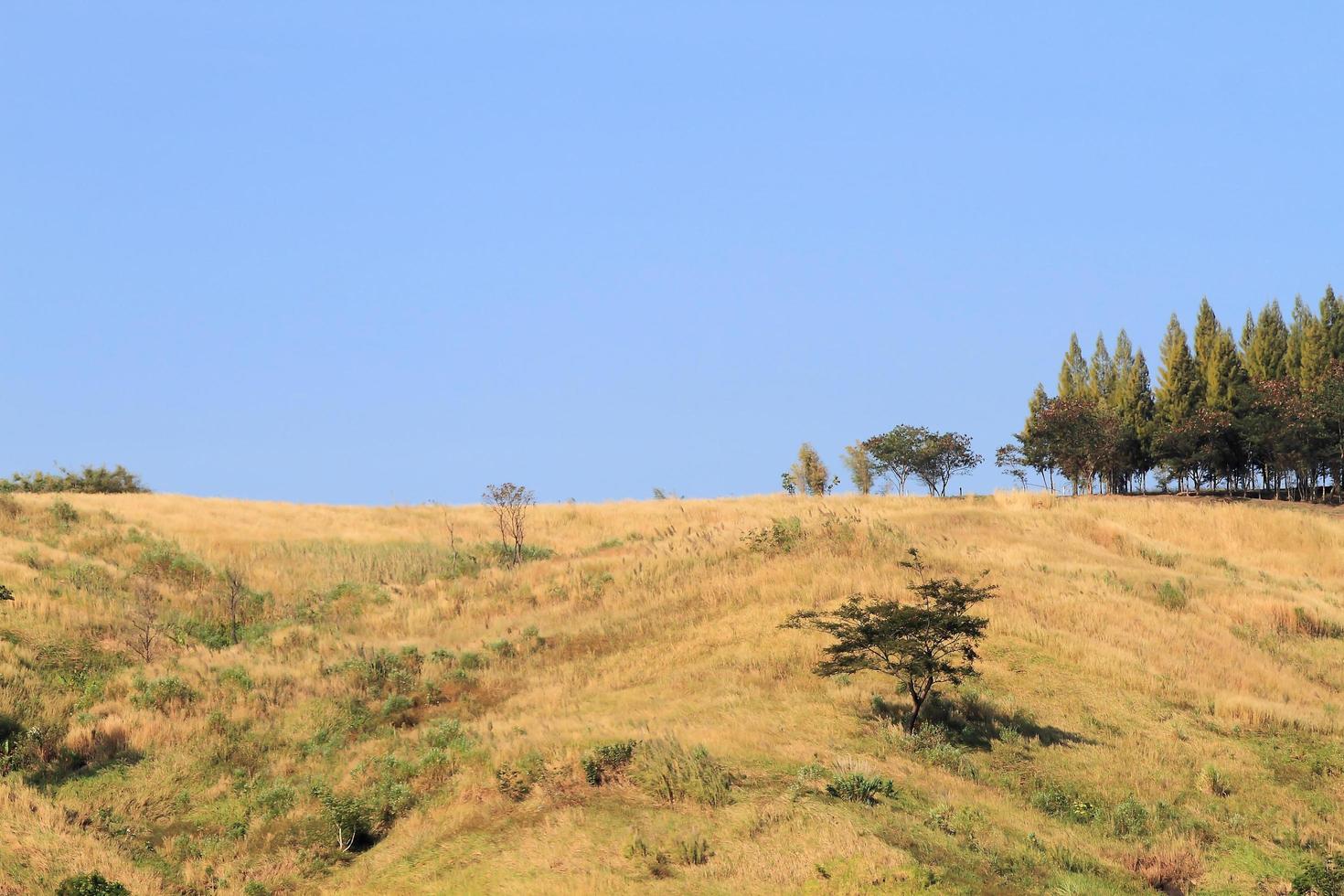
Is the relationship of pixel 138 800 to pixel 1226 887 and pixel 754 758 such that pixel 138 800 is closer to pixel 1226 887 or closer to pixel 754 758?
pixel 754 758

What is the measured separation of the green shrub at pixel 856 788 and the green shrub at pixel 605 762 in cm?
378

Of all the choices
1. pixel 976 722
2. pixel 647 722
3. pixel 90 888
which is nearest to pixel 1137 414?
pixel 976 722

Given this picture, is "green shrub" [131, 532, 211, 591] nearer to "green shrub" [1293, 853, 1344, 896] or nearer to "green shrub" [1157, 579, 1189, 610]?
"green shrub" [1157, 579, 1189, 610]

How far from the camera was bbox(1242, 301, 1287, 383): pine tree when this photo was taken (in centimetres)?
9588

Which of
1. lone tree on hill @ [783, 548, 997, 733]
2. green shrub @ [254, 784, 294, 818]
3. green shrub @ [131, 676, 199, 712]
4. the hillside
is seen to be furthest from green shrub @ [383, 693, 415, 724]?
lone tree on hill @ [783, 548, 997, 733]

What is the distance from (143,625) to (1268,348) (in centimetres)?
9314

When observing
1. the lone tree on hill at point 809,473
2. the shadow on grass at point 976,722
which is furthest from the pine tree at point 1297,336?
the shadow on grass at point 976,722

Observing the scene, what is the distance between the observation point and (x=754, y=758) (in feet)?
68.6

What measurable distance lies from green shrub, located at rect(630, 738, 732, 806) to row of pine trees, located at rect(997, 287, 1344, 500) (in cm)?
7482

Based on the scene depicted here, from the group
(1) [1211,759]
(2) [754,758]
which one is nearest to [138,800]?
(2) [754,758]

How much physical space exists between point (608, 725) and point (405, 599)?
20.4m

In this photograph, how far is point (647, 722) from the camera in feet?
78.2

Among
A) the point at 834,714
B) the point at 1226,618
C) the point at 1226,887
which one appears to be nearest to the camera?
the point at 1226,887

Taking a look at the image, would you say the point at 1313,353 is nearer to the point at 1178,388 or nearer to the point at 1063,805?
the point at 1178,388
